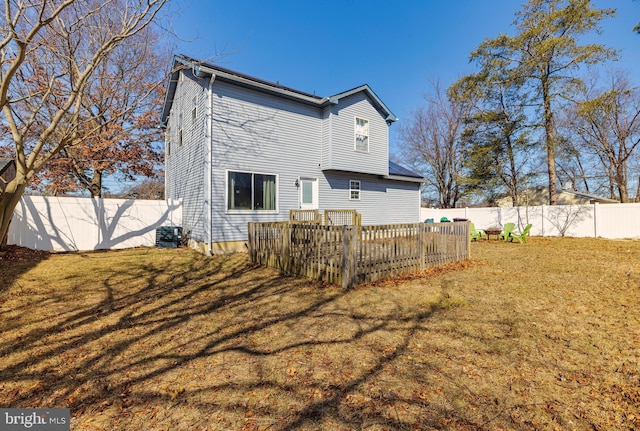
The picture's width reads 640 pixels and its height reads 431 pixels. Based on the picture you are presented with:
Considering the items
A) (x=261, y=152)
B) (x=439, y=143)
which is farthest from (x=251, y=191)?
(x=439, y=143)

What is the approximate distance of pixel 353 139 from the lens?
12.9 metres

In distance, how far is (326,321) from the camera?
422cm

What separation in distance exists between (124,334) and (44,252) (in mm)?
8299

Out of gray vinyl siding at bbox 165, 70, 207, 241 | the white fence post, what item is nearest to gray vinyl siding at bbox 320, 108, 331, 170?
gray vinyl siding at bbox 165, 70, 207, 241

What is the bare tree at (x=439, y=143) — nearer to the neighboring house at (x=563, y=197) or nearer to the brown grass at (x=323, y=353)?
the neighboring house at (x=563, y=197)

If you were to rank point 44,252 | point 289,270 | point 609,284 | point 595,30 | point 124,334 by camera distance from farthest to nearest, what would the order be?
point 595,30, point 44,252, point 289,270, point 609,284, point 124,334

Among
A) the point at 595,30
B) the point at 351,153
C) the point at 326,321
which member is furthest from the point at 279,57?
the point at 595,30

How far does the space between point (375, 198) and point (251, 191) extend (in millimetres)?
6528

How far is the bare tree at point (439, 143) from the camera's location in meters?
25.6

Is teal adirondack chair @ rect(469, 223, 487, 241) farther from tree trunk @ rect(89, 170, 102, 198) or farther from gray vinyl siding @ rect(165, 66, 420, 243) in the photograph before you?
tree trunk @ rect(89, 170, 102, 198)

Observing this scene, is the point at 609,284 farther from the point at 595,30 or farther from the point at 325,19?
the point at 595,30

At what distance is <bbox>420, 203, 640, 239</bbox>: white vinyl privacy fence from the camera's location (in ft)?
46.0

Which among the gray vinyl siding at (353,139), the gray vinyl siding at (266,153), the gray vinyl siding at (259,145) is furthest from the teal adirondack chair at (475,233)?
the gray vinyl siding at (259,145)

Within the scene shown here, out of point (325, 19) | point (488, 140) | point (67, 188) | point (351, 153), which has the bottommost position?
point (67, 188)
